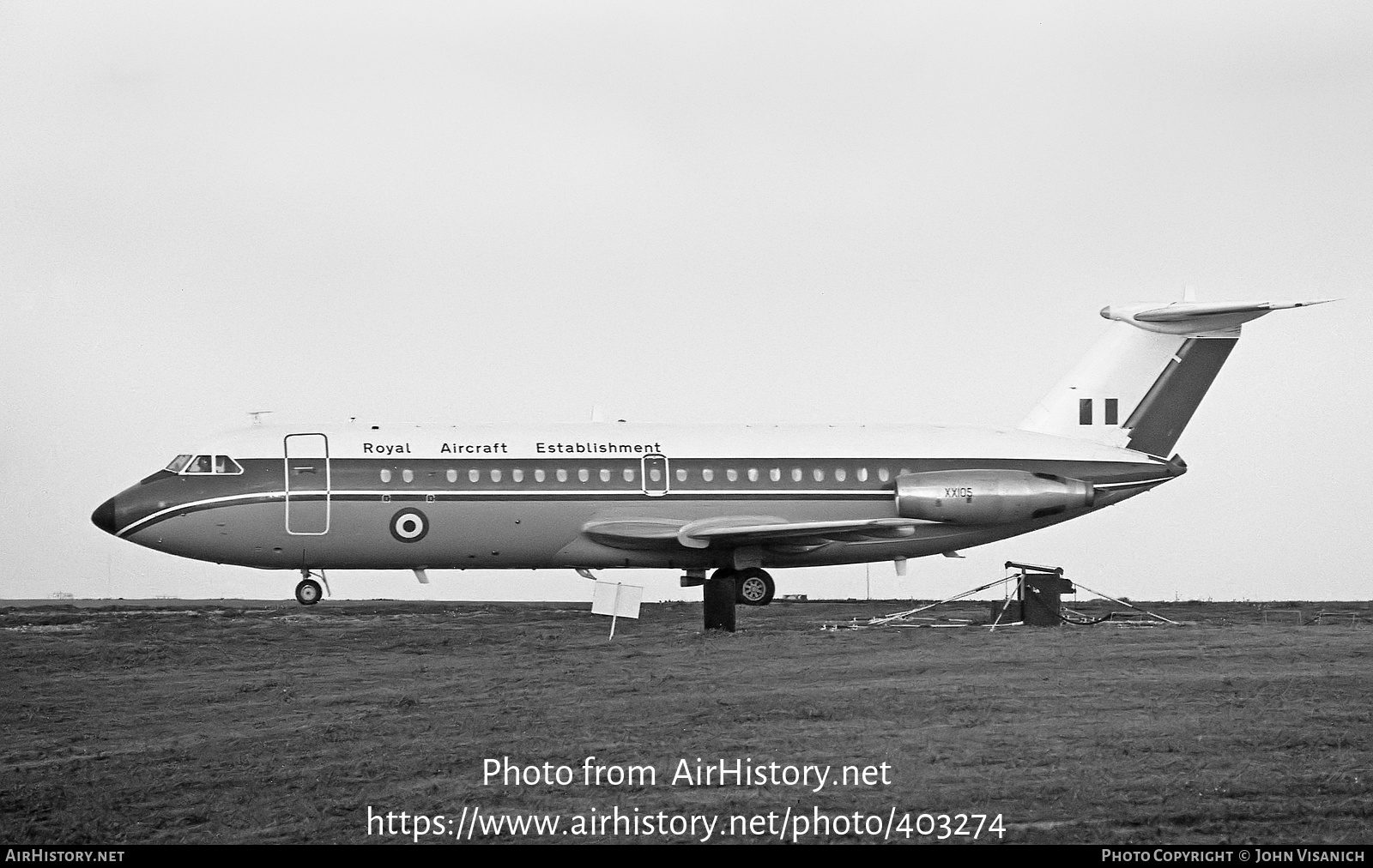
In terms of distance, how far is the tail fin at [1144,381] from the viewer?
34344 mm

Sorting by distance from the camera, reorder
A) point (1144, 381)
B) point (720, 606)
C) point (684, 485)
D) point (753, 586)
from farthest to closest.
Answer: point (1144, 381) < point (753, 586) < point (684, 485) < point (720, 606)

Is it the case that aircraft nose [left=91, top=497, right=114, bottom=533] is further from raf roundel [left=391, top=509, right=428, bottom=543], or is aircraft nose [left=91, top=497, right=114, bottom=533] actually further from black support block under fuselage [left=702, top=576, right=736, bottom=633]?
black support block under fuselage [left=702, top=576, right=736, bottom=633]

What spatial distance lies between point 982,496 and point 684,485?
6.05m

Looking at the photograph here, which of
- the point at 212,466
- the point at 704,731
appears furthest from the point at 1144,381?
the point at 704,731

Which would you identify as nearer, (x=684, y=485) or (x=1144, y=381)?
(x=684, y=485)

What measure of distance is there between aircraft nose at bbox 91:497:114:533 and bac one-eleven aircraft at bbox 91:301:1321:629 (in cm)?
5

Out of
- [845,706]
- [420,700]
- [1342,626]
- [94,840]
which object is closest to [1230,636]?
[1342,626]

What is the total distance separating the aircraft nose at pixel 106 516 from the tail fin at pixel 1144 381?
64.7 ft

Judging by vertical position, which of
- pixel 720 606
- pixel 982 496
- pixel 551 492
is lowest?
pixel 720 606

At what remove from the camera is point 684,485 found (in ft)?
105

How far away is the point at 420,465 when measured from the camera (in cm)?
3108

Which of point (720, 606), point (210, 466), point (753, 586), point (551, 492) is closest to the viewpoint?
point (720, 606)

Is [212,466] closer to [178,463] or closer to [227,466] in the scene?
[227,466]

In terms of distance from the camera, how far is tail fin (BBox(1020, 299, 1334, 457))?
113 ft
